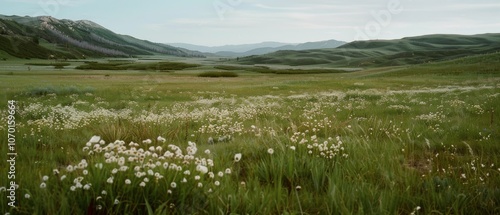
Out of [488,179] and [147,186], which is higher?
[147,186]

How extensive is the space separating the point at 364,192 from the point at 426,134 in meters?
6.33

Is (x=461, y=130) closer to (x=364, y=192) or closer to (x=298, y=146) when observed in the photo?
(x=298, y=146)

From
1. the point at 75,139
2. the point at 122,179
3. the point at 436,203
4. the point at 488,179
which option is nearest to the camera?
the point at 122,179

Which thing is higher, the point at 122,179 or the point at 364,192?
the point at 122,179

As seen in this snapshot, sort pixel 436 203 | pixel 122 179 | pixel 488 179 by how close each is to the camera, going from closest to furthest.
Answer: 1. pixel 122 179
2. pixel 436 203
3. pixel 488 179

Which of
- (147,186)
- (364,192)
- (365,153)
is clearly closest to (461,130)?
(365,153)

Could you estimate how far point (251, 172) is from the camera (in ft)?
17.8

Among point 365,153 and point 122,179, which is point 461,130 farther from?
point 122,179

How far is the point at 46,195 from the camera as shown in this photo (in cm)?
347

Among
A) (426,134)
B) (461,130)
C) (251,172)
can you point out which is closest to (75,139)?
(251,172)

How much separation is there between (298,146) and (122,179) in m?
3.39

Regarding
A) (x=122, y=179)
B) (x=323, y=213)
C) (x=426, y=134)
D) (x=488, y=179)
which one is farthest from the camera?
(x=426, y=134)

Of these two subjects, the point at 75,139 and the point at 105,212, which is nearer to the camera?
the point at 105,212

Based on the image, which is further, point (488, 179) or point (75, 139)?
point (75, 139)
